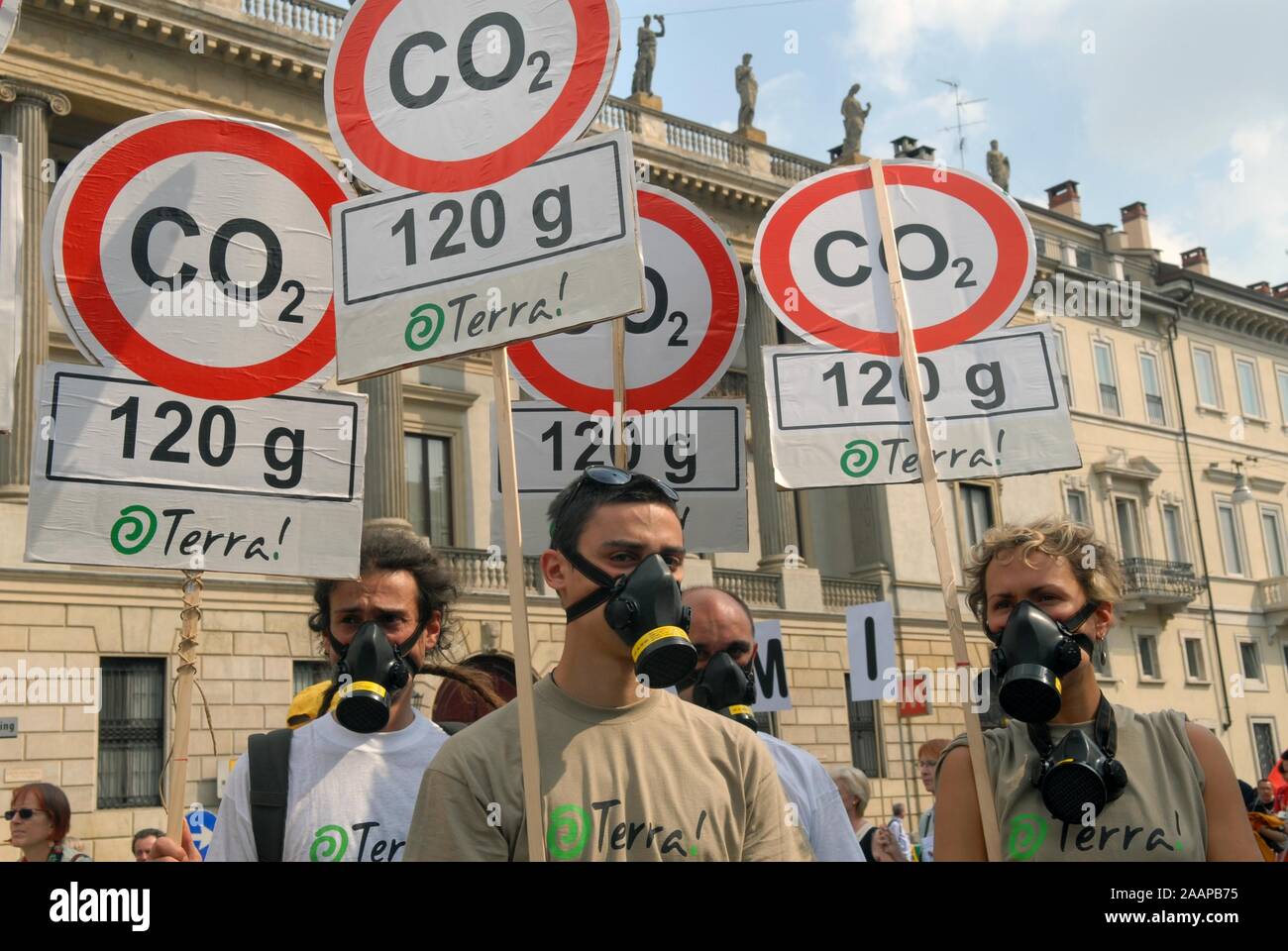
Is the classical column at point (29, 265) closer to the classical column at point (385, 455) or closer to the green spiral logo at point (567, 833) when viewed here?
the classical column at point (385, 455)

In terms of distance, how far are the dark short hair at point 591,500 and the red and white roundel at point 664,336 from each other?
2432 millimetres

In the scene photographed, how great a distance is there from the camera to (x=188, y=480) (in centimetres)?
404

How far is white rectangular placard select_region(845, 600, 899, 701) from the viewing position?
441 inches

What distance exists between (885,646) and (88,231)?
8.57m

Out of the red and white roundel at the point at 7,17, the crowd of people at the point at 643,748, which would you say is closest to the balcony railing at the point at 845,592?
the crowd of people at the point at 643,748

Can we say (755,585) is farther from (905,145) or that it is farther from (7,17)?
(7,17)

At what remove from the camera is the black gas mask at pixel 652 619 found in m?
2.67

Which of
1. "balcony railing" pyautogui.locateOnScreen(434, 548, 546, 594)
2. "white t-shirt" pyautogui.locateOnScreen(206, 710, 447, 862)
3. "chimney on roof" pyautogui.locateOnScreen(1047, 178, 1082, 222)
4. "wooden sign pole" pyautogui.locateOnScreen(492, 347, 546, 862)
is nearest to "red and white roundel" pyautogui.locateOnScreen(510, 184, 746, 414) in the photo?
"wooden sign pole" pyautogui.locateOnScreen(492, 347, 546, 862)

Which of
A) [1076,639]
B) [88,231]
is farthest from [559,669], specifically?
[88,231]

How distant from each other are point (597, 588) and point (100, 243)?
2.16 meters

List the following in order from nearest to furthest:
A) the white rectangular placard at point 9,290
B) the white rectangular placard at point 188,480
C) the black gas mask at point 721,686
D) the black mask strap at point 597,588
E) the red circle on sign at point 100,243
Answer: the black mask strap at point 597,588
the white rectangular placard at point 9,290
the white rectangular placard at point 188,480
the red circle on sign at point 100,243
the black gas mask at point 721,686

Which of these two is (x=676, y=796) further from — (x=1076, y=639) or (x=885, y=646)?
(x=885, y=646)

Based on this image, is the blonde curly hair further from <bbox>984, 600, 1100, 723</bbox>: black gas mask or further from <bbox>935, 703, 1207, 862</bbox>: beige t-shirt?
<bbox>935, 703, 1207, 862</bbox>: beige t-shirt

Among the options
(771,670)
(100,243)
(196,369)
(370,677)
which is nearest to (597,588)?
(370,677)
